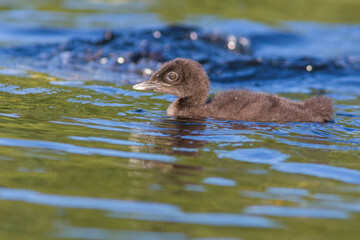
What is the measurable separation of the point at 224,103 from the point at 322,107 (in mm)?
1420

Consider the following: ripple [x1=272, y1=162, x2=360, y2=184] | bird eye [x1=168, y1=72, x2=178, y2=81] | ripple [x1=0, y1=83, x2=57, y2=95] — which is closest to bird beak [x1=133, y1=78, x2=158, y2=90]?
bird eye [x1=168, y1=72, x2=178, y2=81]

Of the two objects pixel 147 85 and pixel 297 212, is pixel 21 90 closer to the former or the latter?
pixel 147 85

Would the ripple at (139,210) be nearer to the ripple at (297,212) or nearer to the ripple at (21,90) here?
the ripple at (297,212)

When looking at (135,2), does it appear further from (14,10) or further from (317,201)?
(317,201)

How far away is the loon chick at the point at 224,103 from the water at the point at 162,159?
0.24 meters

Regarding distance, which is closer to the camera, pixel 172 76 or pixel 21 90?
pixel 172 76

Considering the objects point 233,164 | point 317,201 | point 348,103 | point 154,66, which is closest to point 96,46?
point 154,66

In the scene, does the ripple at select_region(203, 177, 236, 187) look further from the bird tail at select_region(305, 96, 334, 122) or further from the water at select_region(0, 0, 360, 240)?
the bird tail at select_region(305, 96, 334, 122)

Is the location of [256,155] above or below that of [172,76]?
below

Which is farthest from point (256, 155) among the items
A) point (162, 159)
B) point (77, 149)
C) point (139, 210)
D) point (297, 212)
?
point (139, 210)

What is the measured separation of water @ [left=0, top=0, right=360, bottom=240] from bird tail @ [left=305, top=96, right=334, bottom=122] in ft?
0.78

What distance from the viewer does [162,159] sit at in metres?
6.21

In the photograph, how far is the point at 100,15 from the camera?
21.4 m

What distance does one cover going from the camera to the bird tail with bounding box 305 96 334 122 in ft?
28.9
